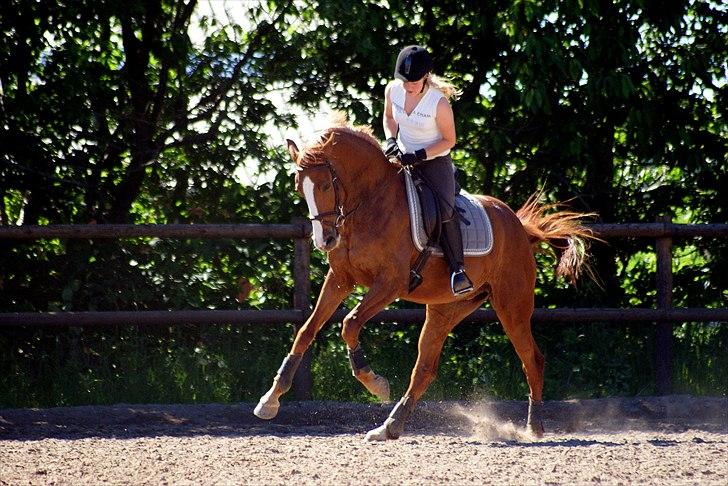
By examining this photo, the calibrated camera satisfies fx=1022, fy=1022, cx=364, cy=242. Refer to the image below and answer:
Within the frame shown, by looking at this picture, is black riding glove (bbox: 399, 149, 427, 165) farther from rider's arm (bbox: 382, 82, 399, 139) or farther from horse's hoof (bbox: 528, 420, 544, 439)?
horse's hoof (bbox: 528, 420, 544, 439)

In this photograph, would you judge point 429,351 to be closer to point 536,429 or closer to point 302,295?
point 536,429

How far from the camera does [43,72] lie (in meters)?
9.19

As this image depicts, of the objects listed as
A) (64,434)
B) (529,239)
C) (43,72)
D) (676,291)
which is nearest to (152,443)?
(64,434)

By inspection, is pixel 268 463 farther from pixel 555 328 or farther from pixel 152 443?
pixel 555 328

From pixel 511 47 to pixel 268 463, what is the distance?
5.59 metres

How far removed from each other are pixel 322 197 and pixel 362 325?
87 centimetres

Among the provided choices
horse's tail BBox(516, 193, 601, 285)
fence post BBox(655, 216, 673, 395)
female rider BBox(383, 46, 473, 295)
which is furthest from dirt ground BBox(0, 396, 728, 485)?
female rider BBox(383, 46, 473, 295)

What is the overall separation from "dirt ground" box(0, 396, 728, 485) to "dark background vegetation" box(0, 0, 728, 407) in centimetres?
65

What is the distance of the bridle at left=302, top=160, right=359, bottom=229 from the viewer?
643cm

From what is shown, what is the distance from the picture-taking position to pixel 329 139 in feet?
22.1

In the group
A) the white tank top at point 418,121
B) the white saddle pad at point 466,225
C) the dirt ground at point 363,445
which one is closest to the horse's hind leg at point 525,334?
the dirt ground at point 363,445

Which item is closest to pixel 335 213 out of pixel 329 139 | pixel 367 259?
pixel 367 259

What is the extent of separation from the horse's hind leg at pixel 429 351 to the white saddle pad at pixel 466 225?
1.81 ft

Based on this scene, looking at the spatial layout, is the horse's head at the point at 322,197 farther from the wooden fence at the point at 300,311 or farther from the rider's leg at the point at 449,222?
the wooden fence at the point at 300,311
